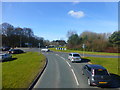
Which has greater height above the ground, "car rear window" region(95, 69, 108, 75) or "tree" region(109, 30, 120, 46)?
"tree" region(109, 30, 120, 46)

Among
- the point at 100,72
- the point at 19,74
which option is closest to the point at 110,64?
the point at 100,72

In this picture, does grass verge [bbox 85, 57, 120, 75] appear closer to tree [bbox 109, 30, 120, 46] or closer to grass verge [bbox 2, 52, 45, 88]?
grass verge [bbox 2, 52, 45, 88]

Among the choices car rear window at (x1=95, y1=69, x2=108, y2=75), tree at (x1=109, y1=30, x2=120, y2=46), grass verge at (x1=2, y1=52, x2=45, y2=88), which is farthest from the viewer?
tree at (x1=109, y1=30, x2=120, y2=46)

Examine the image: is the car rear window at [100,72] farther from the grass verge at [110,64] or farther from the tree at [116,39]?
the tree at [116,39]

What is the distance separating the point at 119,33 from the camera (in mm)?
55375

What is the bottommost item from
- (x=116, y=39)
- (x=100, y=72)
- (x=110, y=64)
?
(x=110, y=64)

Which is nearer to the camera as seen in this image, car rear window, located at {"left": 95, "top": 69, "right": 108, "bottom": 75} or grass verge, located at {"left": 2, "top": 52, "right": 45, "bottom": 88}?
grass verge, located at {"left": 2, "top": 52, "right": 45, "bottom": 88}

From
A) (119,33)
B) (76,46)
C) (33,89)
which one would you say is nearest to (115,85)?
(33,89)

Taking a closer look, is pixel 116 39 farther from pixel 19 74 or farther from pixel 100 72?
pixel 19 74

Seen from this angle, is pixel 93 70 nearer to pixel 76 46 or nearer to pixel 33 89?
pixel 33 89

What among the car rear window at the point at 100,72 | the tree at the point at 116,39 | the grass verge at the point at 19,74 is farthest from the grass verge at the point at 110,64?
the tree at the point at 116,39

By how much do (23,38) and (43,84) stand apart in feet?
251

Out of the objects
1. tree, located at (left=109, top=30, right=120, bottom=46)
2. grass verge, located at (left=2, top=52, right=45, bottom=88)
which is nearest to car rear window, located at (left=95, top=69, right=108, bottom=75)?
grass verge, located at (left=2, top=52, right=45, bottom=88)

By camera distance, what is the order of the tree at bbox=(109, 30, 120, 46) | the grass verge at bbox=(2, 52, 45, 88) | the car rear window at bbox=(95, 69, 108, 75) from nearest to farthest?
the grass verge at bbox=(2, 52, 45, 88)
the car rear window at bbox=(95, 69, 108, 75)
the tree at bbox=(109, 30, 120, 46)
